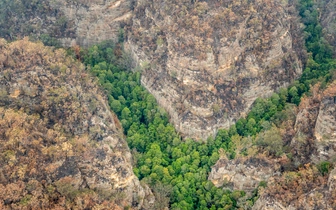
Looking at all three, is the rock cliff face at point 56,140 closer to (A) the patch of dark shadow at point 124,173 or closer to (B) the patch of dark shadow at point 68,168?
(B) the patch of dark shadow at point 68,168

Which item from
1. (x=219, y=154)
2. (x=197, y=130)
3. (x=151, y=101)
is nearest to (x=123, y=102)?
(x=151, y=101)

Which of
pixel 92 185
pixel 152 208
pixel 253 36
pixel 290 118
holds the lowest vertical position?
pixel 152 208

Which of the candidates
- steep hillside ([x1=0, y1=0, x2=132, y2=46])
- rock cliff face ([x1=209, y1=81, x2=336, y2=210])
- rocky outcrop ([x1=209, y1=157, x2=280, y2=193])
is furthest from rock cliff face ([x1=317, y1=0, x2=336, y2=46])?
steep hillside ([x1=0, y1=0, x2=132, y2=46])

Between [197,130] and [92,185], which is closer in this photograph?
[92,185]

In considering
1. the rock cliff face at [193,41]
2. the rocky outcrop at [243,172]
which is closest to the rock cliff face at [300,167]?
the rocky outcrop at [243,172]

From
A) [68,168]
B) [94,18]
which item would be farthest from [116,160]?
[94,18]

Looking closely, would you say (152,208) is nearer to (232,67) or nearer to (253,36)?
(232,67)

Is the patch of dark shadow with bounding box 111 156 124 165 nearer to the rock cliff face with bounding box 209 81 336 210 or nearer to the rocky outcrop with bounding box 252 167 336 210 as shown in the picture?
the rock cliff face with bounding box 209 81 336 210
